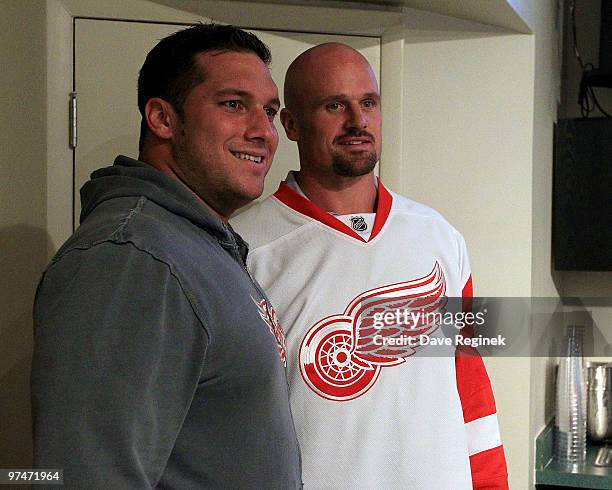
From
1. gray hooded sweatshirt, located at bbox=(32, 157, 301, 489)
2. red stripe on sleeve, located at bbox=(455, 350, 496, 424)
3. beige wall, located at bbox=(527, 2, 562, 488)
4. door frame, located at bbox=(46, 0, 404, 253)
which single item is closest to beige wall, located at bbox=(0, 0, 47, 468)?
door frame, located at bbox=(46, 0, 404, 253)

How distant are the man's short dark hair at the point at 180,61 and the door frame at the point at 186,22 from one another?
65 cm

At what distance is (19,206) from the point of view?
161 cm

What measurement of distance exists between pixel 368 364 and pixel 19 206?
72 cm

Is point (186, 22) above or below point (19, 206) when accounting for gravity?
above

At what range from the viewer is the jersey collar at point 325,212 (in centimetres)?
161

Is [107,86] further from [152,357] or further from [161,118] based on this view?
[152,357]

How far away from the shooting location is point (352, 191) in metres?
1.66

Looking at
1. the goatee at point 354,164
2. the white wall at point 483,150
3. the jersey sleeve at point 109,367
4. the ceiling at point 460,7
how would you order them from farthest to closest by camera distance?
the white wall at point 483,150 → the ceiling at point 460,7 → the goatee at point 354,164 → the jersey sleeve at point 109,367

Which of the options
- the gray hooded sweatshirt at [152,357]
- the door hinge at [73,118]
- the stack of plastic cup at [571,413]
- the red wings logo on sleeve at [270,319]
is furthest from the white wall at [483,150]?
the gray hooded sweatshirt at [152,357]

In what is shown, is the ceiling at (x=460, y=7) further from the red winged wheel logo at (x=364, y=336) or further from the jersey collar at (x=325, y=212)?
the red winged wheel logo at (x=364, y=336)

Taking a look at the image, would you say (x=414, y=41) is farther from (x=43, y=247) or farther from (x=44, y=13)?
(x=43, y=247)

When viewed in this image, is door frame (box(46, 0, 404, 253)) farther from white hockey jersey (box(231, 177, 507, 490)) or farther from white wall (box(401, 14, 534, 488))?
white hockey jersey (box(231, 177, 507, 490))

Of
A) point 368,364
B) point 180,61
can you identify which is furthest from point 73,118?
point 368,364

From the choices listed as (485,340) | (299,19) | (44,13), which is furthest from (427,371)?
(44,13)
